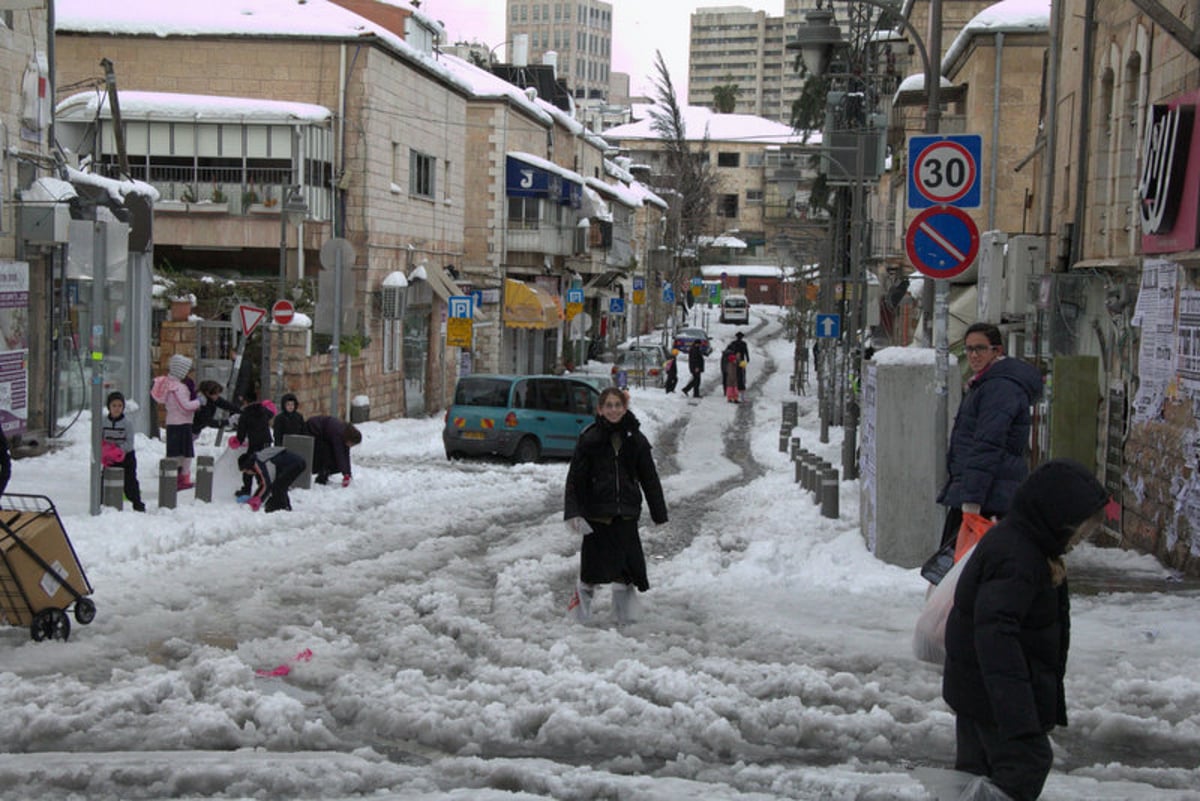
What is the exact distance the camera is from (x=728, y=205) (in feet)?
412

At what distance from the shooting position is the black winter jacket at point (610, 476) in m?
10.4

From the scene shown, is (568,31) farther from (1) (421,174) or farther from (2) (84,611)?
(2) (84,611)

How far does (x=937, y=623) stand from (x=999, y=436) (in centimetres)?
399

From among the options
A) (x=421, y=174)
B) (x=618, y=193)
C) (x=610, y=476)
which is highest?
(x=618, y=193)

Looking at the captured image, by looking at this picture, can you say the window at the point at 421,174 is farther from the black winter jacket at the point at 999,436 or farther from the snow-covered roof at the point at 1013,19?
the black winter jacket at the point at 999,436

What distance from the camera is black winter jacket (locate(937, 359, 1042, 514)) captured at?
356 inches

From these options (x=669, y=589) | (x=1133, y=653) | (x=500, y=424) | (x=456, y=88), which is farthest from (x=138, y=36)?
(x=1133, y=653)

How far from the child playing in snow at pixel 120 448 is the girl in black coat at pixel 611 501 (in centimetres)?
705

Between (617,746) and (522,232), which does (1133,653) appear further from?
(522,232)

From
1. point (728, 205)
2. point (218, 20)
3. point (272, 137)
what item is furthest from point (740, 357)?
point (728, 205)

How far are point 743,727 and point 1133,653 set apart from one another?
318cm

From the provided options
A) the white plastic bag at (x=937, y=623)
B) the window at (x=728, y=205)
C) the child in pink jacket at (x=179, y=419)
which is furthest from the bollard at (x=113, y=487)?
the window at (x=728, y=205)

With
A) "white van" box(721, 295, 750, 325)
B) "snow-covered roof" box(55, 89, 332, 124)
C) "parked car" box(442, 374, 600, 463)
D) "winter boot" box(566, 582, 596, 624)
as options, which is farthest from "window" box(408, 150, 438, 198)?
"white van" box(721, 295, 750, 325)

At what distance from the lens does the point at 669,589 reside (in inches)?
470
